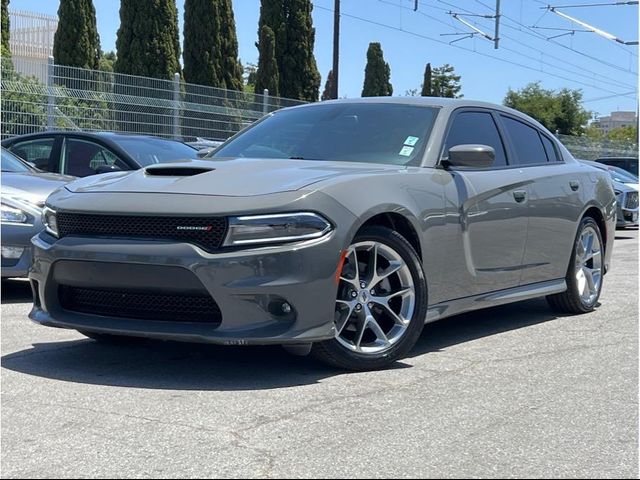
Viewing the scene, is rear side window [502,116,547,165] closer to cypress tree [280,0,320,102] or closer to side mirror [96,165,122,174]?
side mirror [96,165,122,174]

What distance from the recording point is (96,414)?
12.4 ft

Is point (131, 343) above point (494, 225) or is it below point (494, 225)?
below

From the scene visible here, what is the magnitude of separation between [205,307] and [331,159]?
1.37 m

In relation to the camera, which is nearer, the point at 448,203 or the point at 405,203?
the point at 405,203

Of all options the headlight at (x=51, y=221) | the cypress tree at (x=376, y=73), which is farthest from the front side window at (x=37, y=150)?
the cypress tree at (x=376, y=73)

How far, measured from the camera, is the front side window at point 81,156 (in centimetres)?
884

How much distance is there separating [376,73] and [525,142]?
47.7 meters

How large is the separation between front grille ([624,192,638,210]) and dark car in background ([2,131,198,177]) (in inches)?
344

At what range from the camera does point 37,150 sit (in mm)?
9383

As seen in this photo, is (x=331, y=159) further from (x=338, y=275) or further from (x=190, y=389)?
(x=190, y=389)

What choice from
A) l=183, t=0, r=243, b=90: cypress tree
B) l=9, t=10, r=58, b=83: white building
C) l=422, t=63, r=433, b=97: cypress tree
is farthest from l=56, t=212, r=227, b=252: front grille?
l=422, t=63, r=433, b=97: cypress tree

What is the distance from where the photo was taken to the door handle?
19.1 feet

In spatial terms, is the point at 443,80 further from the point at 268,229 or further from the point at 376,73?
the point at 268,229

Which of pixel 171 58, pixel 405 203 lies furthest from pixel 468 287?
pixel 171 58
